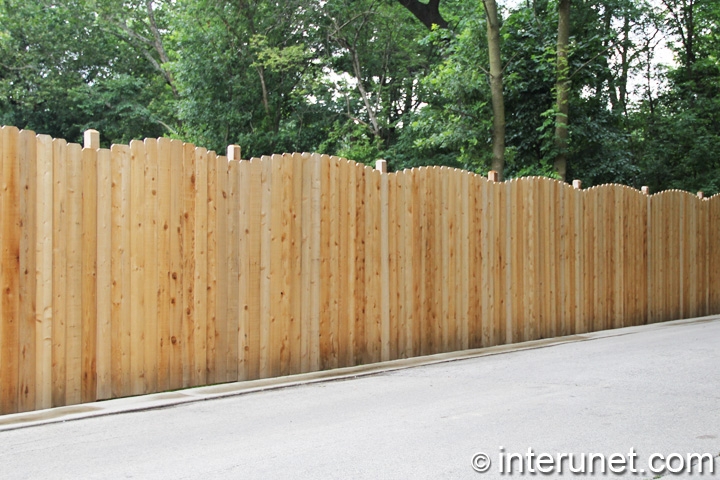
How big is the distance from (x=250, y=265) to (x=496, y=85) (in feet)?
34.2

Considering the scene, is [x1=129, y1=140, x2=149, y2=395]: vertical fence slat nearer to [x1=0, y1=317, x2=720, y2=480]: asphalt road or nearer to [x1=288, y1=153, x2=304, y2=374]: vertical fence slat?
[x1=0, y1=317, x2=720, y2=480]: asphalt road

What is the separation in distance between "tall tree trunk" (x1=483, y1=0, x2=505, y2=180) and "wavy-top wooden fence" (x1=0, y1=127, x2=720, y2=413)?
15.9 ft

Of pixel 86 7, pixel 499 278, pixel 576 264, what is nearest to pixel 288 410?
pixel 499 278

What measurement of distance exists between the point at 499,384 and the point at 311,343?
1890 millimetres

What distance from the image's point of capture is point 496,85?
16.5m

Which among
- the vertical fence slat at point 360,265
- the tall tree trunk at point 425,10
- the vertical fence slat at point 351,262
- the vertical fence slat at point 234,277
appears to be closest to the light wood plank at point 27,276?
the vertical fence slat at point 234,277

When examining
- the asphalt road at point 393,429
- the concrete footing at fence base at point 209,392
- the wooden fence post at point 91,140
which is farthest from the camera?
the wooden fence post at point 91,140

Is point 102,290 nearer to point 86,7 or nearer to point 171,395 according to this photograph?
point 171,395

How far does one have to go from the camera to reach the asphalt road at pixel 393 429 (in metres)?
4.55

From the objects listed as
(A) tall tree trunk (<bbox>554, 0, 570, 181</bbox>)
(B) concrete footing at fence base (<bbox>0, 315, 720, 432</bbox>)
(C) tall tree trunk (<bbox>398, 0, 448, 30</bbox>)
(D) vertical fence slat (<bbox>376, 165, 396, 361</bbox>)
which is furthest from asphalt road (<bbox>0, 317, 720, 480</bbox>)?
(C) tall tree trunk (<bbox>398, 0, 448, 30</bbox>)

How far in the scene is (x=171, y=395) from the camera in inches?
259

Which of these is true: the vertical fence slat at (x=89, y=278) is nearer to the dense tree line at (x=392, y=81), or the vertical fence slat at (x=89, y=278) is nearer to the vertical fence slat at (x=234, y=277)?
the vertical fence slat at (x=234, y=277)

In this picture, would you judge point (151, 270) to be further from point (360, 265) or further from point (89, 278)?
point (360, 265)

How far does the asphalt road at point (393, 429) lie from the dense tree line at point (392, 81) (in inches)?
376
